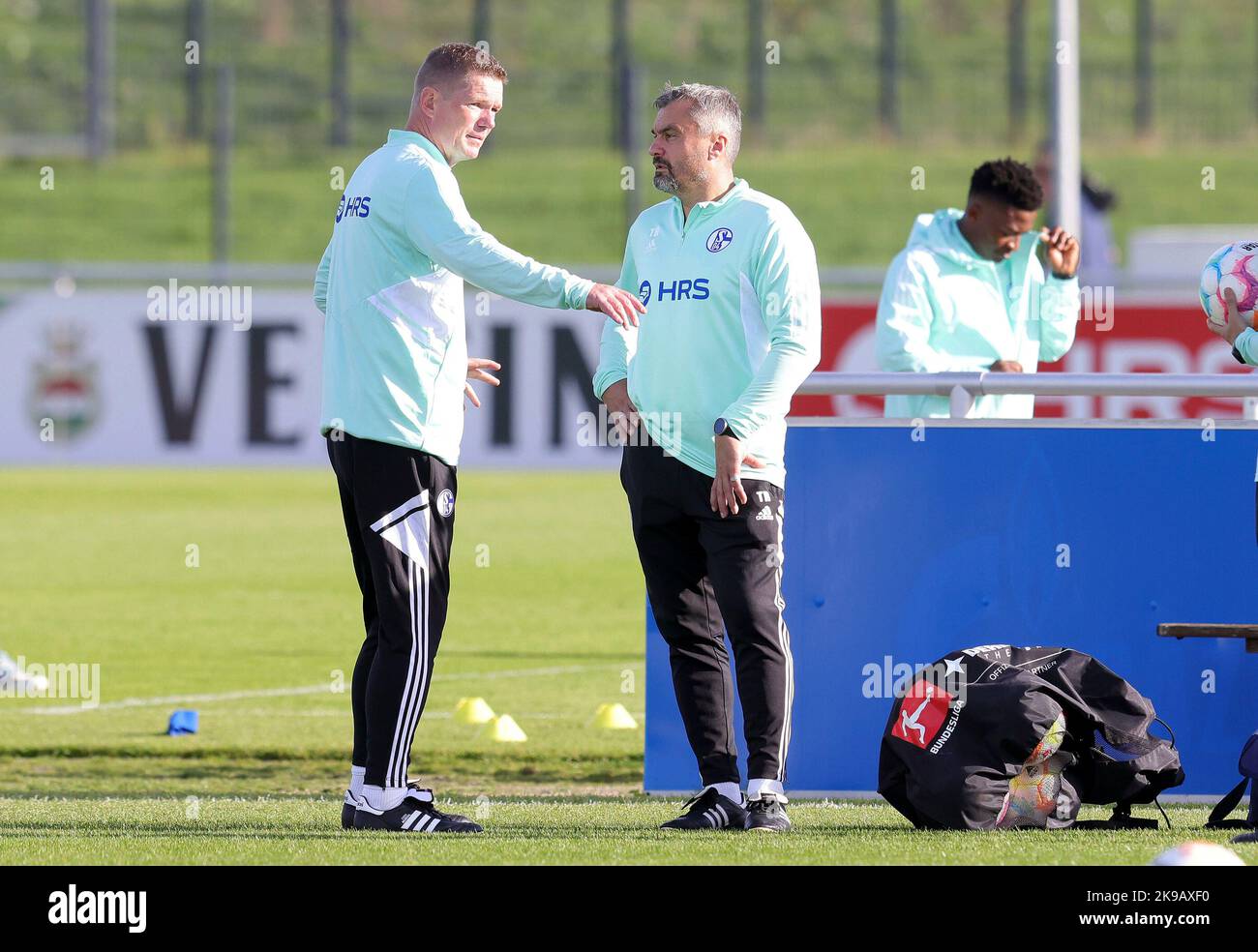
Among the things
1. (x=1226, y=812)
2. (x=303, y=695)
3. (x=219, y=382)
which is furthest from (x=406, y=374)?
(x=219, y=382)

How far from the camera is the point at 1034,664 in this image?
6.32 meters

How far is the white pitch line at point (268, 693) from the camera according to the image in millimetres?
9844

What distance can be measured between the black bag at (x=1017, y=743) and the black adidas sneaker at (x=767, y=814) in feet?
1.23

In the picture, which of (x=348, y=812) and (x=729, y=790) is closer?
(x=348, y=812)

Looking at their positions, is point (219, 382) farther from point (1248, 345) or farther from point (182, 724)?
point (1248, 345)

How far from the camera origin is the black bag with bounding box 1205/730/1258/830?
5930mm

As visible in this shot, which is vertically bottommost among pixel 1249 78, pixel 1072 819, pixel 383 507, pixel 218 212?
pixel 1072 819

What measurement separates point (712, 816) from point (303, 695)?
4.56 meters

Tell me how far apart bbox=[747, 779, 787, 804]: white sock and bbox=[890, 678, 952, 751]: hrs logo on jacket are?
41cm

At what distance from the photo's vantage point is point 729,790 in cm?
598

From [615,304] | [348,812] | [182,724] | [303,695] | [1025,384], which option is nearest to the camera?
[615,304]
